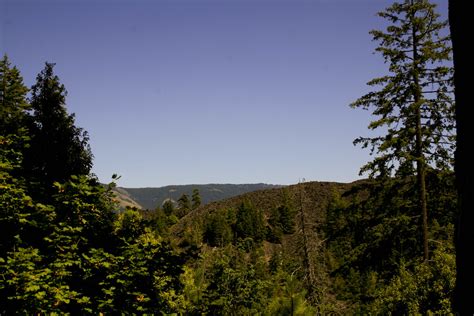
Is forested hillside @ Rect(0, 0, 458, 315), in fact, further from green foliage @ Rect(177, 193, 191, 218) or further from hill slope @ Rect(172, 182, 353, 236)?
green foliage @ Rect(177, 193, 191, 218)

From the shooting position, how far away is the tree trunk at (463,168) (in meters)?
1.74

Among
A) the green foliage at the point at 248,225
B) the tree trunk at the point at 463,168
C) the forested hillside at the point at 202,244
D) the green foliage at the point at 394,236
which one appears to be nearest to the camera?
the tree trunk at the point at 463,168

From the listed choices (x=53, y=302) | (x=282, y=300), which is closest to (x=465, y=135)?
(x=53, y=302)

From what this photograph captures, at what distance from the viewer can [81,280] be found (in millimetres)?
5953

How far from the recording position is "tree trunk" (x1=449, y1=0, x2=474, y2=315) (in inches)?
68.5

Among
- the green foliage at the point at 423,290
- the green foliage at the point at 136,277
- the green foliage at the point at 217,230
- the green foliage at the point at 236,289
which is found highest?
the green foliage at the point at 136,277

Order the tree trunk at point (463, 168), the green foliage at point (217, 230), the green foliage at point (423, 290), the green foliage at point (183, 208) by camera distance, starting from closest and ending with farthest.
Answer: the tree trunk at point (463, 168)
the green foliage at point (423, 290)
the green foliage at point (217, 230)
the green foliage at point (183, 208)

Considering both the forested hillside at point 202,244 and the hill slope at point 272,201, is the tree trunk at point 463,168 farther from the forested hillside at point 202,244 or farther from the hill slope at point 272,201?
the hill slope at point 272,201

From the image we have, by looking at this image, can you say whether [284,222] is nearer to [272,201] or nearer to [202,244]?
[272,201]

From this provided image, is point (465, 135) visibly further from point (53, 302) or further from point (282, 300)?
point (282, 300)

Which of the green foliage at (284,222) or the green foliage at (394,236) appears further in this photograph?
the green foliage at (284,222)

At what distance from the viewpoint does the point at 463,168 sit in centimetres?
180

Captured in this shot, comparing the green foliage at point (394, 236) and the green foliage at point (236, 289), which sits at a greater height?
the green foliage at point (394, 236)

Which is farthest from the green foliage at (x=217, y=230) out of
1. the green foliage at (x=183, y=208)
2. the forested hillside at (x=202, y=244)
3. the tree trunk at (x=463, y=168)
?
the tree trunk at (x=463, y=168)
